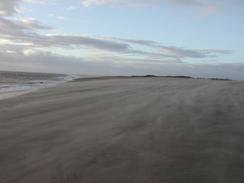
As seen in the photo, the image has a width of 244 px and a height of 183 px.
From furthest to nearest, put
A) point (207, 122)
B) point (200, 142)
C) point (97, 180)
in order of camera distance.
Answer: point (207, 122)
point (200, 142)
point (97, 180)

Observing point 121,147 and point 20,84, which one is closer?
point 121,147

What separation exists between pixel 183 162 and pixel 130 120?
2.39m

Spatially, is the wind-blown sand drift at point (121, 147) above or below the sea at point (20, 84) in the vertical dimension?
above

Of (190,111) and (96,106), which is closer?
(190,111)

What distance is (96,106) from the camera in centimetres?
759

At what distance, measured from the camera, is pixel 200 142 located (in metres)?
4.20

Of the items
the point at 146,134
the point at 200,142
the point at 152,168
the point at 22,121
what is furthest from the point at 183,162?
the point at 22,121

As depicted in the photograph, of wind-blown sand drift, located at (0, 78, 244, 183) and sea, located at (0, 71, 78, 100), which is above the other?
wind-blown sand drift, located at (0, 78, 244, 183)

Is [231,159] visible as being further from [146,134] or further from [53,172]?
[53,172]

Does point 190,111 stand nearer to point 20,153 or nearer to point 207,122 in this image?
point 207,122

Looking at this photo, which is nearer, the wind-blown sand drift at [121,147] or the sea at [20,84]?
the wind-blown sand drift at [121,147]

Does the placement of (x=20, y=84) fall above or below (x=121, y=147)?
below

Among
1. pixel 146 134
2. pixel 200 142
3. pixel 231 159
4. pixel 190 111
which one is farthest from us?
pixel 190 111

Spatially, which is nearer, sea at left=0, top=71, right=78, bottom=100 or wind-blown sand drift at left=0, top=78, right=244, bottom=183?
wind-blown sand drift at left=0, top=78, right=244, bottom=183
